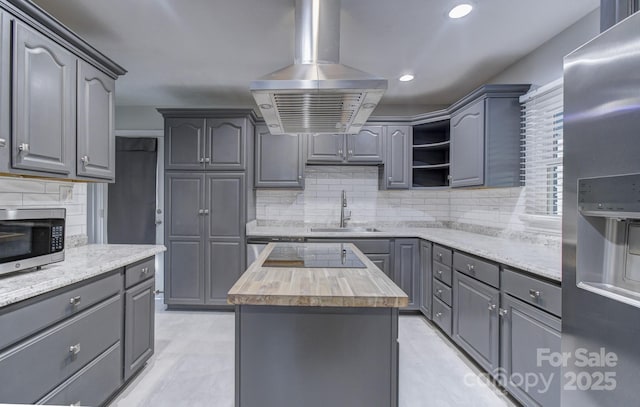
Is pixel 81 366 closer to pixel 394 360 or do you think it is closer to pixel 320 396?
pixel 320 396

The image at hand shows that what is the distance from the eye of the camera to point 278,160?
354cm

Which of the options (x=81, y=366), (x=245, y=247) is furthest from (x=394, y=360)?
(x=245, y=247)

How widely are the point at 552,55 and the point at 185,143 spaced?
353 centimetres

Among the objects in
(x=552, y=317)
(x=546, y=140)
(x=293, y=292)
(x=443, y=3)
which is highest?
(x=443, y=3)

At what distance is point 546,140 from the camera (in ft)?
7.63

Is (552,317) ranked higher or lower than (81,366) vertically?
higher

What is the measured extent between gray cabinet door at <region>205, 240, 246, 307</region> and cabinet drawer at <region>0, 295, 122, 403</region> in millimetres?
1490

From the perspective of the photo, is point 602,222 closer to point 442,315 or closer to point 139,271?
point 442,315

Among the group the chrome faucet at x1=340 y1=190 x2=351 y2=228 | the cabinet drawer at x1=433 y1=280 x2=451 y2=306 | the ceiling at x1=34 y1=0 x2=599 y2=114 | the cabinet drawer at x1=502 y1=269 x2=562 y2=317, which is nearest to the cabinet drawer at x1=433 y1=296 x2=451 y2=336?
the cabinet drawer at x1=433 y1=280 x2=451 y2=306

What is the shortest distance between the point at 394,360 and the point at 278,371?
1.59 feet

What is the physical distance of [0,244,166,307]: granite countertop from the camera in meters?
1.17

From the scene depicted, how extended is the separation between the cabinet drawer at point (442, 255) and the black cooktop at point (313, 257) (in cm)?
99

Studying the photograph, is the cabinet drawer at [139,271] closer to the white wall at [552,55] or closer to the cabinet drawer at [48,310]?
the cabinet drawer at [48,310]

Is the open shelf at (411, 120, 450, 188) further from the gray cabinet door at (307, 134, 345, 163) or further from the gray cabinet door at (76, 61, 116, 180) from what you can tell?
the gray cabinet door at (76, 61, 116, 180)
